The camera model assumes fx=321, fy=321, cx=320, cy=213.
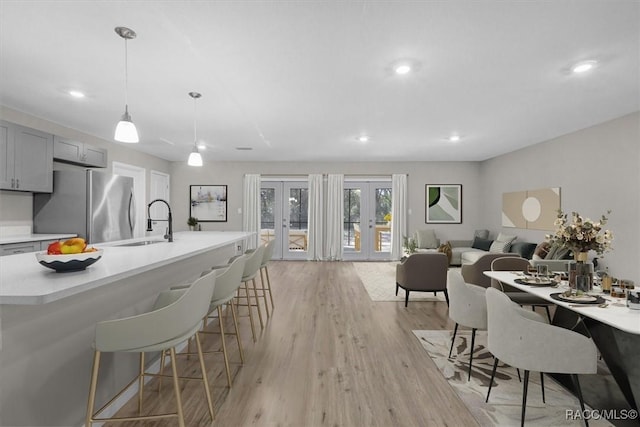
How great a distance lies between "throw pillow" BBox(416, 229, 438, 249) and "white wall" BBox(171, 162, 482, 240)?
0.31m

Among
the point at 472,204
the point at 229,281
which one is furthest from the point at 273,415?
the point at 472,204

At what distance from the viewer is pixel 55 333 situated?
1.58 meters

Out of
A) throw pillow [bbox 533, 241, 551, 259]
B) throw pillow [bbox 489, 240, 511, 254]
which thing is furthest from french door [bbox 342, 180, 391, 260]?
throw pillow [bbox 533, 241, 551, 259]

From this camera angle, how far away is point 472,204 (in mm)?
8109

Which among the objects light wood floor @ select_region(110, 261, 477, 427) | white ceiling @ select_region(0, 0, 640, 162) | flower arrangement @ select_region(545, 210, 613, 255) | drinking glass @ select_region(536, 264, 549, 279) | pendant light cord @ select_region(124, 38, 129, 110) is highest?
white ceiling @ select_region(0, 0, 640, 162)

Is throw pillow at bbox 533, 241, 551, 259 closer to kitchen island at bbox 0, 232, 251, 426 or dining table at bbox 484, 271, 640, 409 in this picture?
dining table at bbox 484, 271, 640, 409

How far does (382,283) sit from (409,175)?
345cm

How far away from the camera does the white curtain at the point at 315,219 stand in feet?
26.3

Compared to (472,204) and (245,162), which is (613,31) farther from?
(245,162)

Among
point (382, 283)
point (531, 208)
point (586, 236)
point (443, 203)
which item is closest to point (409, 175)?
point (443, 203)

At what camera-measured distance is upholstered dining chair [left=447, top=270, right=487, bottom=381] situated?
246 cm

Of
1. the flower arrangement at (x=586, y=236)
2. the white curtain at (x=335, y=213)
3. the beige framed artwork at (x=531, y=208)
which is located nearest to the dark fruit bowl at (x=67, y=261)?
the flower arrangement at (x=586, y=236)

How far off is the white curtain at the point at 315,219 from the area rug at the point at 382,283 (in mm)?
1026

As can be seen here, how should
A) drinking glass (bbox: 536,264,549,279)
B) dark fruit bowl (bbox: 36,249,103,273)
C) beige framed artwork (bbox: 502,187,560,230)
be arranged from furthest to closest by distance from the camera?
beige framed artwork (bbox: 502,187,560,230)
drinking glass (bbox: 536,264,549,279)
dark fruit bowl (bbox: 36,249,103,273)
